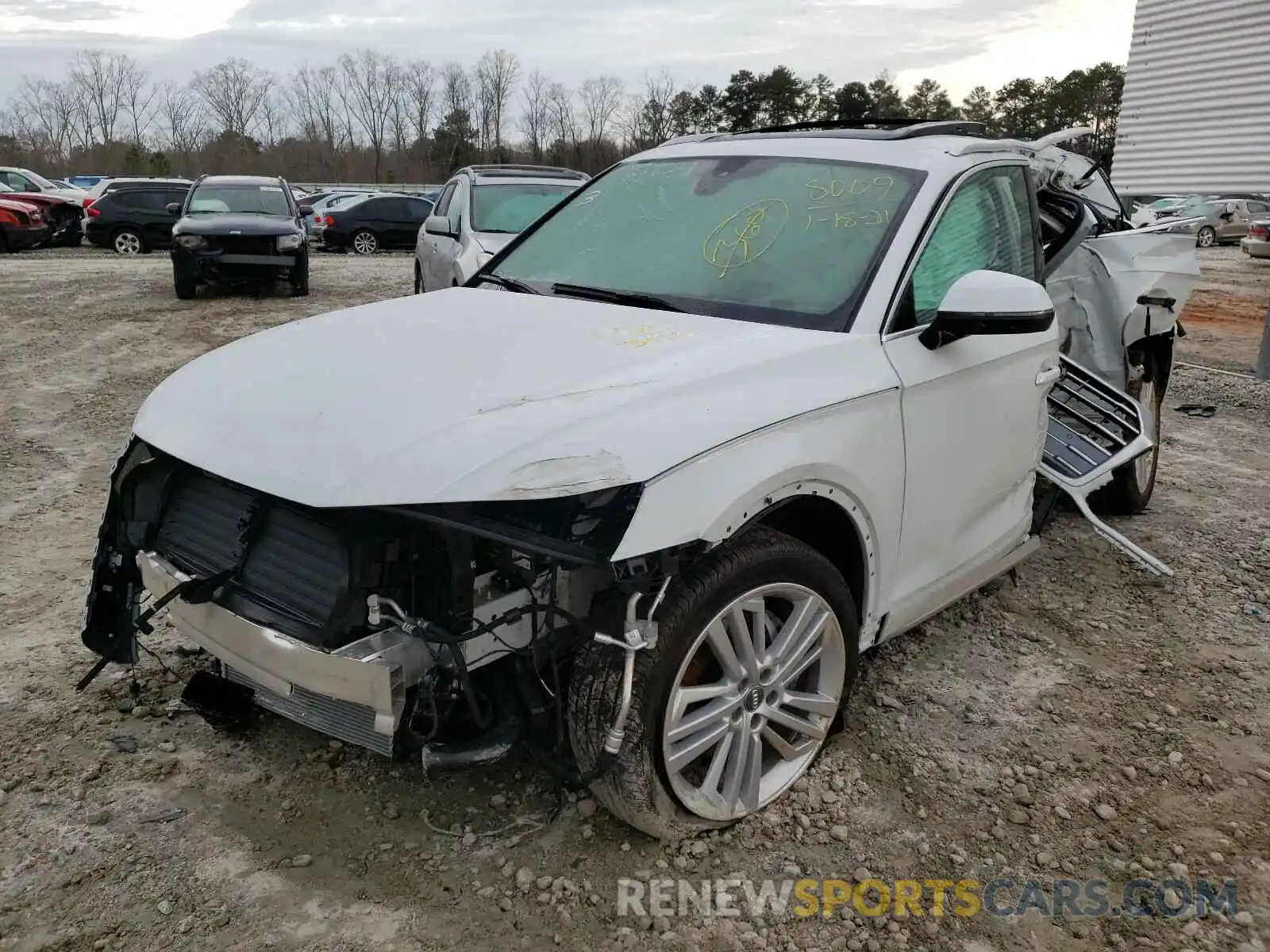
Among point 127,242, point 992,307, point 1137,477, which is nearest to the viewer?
point 992,307

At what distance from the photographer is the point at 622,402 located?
2.27 metres

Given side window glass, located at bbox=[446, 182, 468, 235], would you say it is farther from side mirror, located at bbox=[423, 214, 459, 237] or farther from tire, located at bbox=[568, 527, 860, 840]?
tire, located at bbox=[568, 527, 860, 840]

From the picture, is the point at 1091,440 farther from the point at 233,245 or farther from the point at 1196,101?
the point at 1196,101

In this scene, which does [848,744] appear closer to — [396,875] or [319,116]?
[396,875]

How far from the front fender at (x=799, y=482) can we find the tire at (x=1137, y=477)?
2.71 m

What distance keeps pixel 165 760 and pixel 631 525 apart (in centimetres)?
176

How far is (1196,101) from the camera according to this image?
15.9 meters

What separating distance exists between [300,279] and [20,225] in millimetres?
10654

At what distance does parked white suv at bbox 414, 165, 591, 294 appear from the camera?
8.09m

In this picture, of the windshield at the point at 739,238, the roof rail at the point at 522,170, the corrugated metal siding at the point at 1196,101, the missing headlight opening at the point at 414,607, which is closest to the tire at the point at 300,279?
the roof rail at the point at 522,170

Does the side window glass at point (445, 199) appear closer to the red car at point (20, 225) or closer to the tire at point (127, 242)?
the tire at point (127, 242)

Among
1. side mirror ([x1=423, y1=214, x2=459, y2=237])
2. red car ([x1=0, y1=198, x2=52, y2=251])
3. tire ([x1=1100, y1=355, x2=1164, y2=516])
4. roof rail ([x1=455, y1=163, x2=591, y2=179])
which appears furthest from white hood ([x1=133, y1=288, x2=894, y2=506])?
red car ([x1=0, y1=198, x2=52, y2=251])

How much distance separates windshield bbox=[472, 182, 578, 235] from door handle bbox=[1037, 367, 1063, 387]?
570 cm

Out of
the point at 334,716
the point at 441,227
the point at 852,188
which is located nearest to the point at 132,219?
the point at 441,227
